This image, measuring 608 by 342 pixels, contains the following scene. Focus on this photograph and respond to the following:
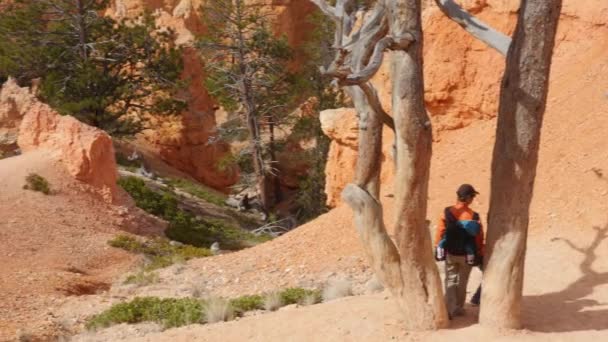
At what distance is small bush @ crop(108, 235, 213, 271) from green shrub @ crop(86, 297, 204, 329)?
4.23 m

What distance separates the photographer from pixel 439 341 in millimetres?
5941

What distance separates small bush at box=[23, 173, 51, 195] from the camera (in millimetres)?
15406

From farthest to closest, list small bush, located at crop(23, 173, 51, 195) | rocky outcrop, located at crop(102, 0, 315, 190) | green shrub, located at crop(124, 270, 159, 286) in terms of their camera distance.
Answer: rocky outcrop, located at crop(102, 0, 315, 190)
small bush, located at crop(23, 173, 51, 195)
green shrub, located at crop(124, 270, 159, 286)

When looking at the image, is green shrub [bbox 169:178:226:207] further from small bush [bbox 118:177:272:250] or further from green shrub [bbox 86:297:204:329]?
green shrub [bbox 86:297:204:329]

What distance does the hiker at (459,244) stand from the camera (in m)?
6.19

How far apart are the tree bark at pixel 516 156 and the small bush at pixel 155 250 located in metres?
9.02

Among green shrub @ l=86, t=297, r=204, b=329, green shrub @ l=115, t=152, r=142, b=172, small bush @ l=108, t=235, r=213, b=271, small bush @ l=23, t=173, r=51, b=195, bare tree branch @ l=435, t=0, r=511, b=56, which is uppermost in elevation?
bare tree branch @ l=435, t=0, r=511, b=56

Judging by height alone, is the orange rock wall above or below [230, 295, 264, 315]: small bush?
above

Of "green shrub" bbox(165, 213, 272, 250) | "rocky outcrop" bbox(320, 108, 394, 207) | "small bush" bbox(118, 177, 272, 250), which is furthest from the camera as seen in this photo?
"small bush" bbox(118, 177, 272, 250)

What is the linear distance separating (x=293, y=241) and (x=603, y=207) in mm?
5185

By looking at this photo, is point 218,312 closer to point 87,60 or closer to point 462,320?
point 462,320

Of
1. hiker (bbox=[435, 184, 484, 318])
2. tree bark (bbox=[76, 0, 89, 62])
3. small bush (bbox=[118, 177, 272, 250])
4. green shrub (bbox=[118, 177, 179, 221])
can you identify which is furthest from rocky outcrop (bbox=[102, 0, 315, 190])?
hiker (bbox=[435, 184, 484, 318])

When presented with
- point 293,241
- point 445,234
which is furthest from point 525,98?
point 293,241

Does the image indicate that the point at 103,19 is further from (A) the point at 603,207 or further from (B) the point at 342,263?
(A) the point at 603,207
